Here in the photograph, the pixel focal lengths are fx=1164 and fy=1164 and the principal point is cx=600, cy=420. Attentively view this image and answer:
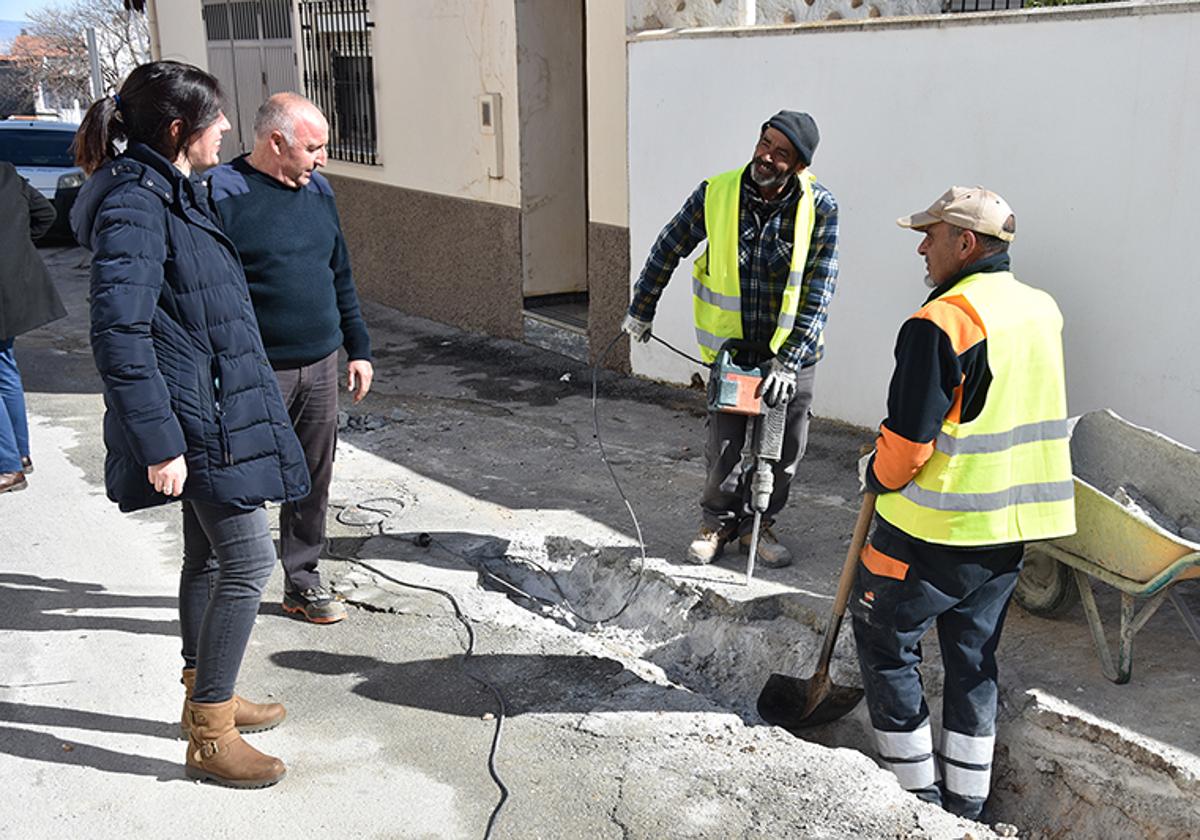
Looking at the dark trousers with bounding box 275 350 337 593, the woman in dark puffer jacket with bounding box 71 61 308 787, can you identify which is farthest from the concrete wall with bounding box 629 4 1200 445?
the woman in dark puffer jacket with bounding box 71 61 308 787

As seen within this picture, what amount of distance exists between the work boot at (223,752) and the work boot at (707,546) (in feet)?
6.95

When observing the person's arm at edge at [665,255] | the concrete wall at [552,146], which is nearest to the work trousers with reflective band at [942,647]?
the person's arm at edge at [665,255]

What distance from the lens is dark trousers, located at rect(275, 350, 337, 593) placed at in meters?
4.44

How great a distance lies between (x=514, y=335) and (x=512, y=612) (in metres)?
5.08

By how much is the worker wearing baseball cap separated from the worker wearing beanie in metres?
1.10

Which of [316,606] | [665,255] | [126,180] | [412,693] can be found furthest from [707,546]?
[126,180]

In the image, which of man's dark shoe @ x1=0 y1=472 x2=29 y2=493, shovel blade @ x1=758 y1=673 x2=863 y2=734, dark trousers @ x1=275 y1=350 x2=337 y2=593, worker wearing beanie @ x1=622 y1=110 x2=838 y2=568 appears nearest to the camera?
shovel blade @ x1=758 y1=673 x2=863 y2=734

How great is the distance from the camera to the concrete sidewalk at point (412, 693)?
3.48 meters

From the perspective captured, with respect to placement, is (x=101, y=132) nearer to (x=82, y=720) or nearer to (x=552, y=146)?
(x=82, y=720)

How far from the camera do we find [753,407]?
185 inches

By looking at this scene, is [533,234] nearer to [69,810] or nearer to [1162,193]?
[1162,193]

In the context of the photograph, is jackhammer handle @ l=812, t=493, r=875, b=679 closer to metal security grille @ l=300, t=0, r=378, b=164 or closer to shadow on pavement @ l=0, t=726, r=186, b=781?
shadow on pavement @ l=0, t=726, r=186, b=781

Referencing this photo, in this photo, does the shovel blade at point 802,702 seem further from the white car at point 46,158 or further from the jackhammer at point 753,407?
the white car at point 46,158

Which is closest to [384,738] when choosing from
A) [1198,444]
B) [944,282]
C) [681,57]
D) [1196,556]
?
[944,282]
